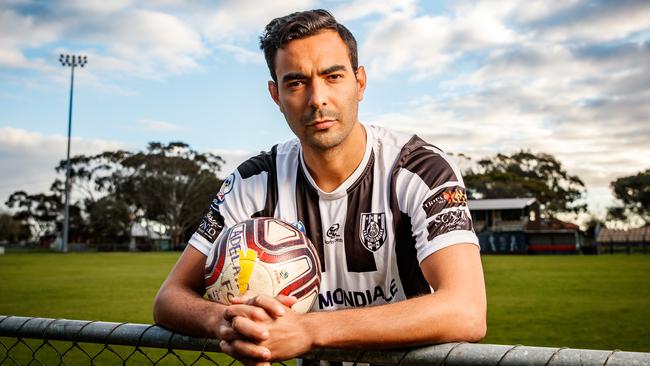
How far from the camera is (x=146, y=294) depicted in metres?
15.0

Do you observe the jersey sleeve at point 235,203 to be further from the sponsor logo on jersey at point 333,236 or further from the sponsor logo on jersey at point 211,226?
the sponsor logo on jersey at point 333,236

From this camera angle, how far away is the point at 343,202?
3062mm

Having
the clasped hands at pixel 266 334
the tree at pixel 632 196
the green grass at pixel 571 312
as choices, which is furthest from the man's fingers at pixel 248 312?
the tree at pixel 632 196

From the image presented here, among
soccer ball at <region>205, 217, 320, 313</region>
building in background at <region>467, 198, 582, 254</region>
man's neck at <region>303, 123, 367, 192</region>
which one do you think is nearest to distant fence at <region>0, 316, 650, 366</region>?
soccer ball at <region>205, 217, 320, 313</region>

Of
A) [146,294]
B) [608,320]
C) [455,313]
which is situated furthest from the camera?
[146,294]

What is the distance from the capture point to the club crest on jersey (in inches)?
115

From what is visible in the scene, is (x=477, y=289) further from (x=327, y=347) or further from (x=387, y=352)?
(x=327, y=347)

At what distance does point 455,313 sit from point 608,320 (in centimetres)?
949

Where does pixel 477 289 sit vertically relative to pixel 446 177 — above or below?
below

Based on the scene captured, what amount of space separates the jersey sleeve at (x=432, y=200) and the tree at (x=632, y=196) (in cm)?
7856

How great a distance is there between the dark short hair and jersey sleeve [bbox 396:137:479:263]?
0.59 meters

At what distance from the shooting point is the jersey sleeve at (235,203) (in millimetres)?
3076

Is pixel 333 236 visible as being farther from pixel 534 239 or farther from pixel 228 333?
→ pixel 534 239

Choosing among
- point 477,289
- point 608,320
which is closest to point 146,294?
point 608,320
